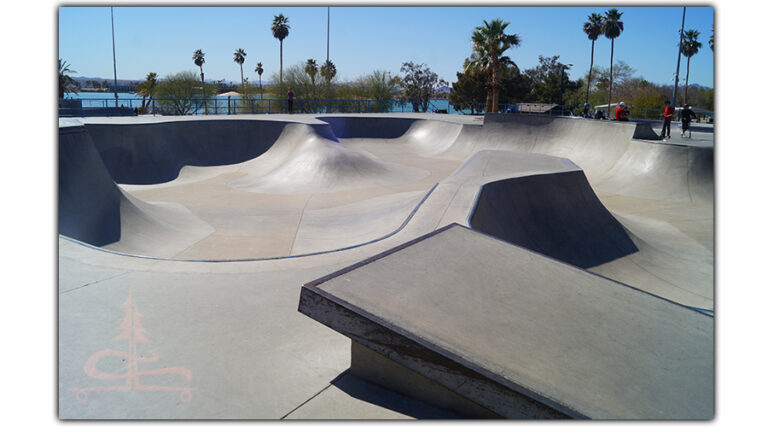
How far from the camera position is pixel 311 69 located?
6238 cm

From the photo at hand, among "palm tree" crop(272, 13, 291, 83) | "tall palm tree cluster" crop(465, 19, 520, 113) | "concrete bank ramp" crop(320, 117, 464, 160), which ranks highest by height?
"palm tree" crop(272, 13, 291, 83)

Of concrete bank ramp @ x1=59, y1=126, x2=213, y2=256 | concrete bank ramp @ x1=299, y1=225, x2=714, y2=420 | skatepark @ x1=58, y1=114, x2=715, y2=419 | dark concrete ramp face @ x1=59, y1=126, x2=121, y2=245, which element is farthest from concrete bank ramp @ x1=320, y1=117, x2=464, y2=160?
concrete bank ramp @ x1=299, y1=225, x2=714, y2=420

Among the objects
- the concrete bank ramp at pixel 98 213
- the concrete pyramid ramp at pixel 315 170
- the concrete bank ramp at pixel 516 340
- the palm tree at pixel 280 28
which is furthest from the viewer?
the palm tree at pixel 280 28

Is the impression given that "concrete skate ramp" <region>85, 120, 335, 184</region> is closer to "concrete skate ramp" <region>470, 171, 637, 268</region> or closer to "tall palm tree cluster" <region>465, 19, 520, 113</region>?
"concrete skate ramp" <region>470, 171, 637, 268</region>

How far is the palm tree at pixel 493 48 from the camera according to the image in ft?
119

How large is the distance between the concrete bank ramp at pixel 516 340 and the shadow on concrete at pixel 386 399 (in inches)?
2.2

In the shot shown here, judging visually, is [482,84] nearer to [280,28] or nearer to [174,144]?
[280,28]

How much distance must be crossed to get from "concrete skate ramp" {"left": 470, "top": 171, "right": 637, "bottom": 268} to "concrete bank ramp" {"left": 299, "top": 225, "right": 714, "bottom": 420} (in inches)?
176

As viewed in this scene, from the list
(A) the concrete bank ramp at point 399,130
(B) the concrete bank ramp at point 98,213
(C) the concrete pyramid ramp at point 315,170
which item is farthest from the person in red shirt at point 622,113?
(B) the concrete bank ramp at point 98,213

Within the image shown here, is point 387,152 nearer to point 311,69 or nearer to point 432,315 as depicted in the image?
point 432,315

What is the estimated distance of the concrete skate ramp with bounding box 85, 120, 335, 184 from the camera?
17094 millimetres

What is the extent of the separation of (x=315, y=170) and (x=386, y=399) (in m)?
14.0

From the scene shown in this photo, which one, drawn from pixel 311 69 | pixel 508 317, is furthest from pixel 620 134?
pixel 311 69

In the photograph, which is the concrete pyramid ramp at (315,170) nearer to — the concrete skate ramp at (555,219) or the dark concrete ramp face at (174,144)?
the dark concrete ramp face at (174,144)
